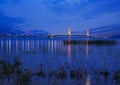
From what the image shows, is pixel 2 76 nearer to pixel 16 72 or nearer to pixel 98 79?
pixel 16 72

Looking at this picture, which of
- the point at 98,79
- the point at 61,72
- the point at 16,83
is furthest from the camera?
the point at 61,72

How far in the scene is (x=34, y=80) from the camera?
13.2 m

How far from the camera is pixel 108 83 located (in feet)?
43.1

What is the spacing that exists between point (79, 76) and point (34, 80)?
268 cm

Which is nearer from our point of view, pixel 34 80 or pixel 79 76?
pixel 34 80

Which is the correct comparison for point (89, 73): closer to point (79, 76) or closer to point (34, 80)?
point (79, 76)

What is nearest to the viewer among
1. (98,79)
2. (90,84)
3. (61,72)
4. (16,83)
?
(16,83)

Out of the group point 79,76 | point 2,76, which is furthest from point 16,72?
point 79,76

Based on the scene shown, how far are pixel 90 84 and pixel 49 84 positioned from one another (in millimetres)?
1963

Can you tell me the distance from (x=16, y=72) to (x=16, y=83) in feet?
9.16

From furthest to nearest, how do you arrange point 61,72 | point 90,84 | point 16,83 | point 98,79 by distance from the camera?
point 61,72 → point 98,79 → point 90,84 → point 16,83

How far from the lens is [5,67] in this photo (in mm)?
15883

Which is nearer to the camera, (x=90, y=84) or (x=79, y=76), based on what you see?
(x=90, y=84)

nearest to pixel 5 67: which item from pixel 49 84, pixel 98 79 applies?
pixel 49 84
